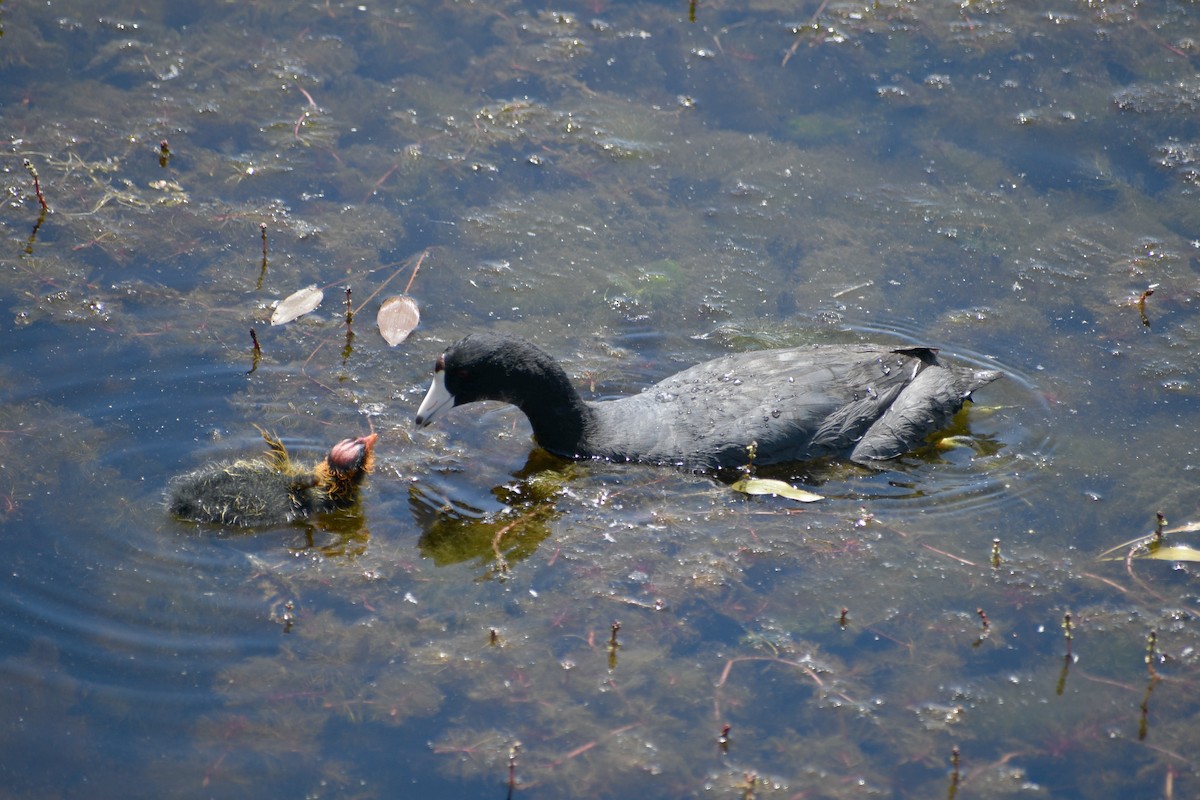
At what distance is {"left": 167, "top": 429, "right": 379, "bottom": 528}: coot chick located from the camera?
5363 millimetres

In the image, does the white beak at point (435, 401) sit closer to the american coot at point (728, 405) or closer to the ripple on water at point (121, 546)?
the american coot at point (728, 405)

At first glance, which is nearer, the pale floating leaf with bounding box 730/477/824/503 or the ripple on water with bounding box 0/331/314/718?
the ripple on water with bounding box 0/331/314/718

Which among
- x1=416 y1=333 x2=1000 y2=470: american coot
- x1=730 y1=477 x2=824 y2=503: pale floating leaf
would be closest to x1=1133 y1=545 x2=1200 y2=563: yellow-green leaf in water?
x1=416 y1=333 x2=1000 y2=470: american coot

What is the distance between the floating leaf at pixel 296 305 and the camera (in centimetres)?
671

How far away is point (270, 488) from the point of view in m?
5.41

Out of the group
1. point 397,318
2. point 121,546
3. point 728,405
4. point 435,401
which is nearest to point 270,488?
point 121,546

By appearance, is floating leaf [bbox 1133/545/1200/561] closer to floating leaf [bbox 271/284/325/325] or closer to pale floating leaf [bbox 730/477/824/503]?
pale floating leaf [bbox 730/477/824/503]

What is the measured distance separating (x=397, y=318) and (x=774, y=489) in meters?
2.24

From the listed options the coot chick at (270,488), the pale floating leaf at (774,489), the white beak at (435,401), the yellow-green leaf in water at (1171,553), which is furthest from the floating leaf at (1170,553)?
the coot chick at (270,488)

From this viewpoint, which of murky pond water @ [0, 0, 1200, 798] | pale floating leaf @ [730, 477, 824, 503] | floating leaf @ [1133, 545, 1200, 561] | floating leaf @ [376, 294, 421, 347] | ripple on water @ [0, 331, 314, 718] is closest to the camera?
murky pond water @ [0, 0, 1200, 798]

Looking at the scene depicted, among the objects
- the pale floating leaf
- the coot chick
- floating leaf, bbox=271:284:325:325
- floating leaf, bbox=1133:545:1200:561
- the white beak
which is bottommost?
the coot chick

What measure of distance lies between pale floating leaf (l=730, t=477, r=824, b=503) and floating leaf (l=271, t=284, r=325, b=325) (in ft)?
8.16

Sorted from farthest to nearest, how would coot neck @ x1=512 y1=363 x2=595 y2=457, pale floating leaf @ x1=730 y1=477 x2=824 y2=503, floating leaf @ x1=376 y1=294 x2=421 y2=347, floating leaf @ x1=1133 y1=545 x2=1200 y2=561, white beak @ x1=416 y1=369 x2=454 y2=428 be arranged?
floating leaf @ x1=376 y1=294 x2=421 y2=347 → coot neck @ x1=512 y1=363 x2=595 y2=457 → white beak @ x1=416 y1=369 x2=454 y2=428 → pale floating leaf @ x1=730 y1=477 x2=824 y2=503 → floating leaf @ x1=1133 y1=545 x2=1200 y2=561

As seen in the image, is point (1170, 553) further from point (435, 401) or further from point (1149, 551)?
point (435, 401)
